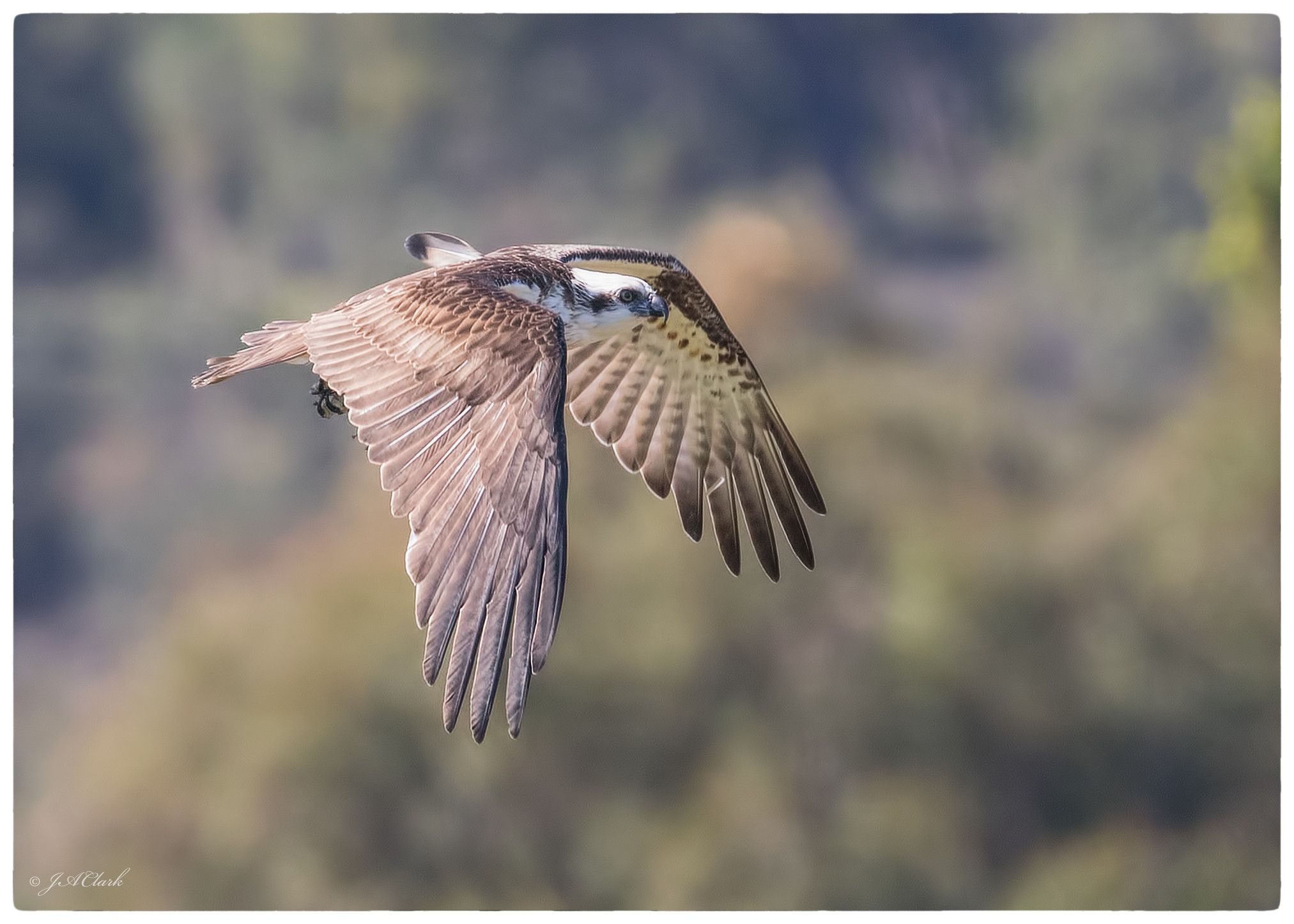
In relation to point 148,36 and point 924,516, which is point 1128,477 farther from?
point 148,36

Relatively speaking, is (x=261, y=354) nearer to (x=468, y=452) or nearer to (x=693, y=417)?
(x=468, y=452)

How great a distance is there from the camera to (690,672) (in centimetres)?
2605

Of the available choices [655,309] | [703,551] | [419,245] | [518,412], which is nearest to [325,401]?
[419,245]

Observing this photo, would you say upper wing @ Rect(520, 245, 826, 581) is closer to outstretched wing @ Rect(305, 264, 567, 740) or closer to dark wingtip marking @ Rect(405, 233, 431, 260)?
dark wingtip marking @ Rect(405, 233, 431, 260)

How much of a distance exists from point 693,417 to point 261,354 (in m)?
1.70

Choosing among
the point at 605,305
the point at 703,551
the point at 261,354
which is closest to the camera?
the point at 261,354

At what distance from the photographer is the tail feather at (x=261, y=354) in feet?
20.1

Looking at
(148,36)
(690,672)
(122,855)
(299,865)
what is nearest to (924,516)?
(690,672)

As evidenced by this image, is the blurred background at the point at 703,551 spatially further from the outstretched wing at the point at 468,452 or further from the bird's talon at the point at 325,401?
the outstretched wing at the point at 468,452

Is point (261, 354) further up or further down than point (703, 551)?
further up

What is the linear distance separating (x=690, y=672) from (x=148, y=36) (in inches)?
1311

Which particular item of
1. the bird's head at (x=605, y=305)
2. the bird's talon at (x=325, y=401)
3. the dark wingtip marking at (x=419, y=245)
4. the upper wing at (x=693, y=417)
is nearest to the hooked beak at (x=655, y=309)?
the bird's head at (x=605, y=305)

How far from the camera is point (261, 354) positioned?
6.16 meters

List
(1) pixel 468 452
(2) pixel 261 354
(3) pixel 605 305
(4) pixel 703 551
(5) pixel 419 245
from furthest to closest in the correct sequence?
1. (4) pixel 703 551
2. (5) pixel 419 245
3. (3) pixel 605 305
4. (2) pixel 261 354
5. (1) pixel 468 452
